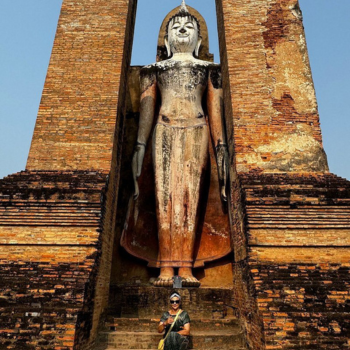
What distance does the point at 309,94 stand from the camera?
5918mm

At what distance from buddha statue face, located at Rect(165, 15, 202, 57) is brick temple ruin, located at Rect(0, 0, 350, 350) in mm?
1195

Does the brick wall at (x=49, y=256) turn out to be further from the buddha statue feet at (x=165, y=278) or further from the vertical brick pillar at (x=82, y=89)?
the buddha statue feet at (x=165, y=278)

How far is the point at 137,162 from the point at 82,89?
1.75 m

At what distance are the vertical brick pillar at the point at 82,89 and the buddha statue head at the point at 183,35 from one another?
1.52 metres

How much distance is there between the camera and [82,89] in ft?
20.1

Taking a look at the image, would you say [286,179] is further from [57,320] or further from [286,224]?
[57,320]

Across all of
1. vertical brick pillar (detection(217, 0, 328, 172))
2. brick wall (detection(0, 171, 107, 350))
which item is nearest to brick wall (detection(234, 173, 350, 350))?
vertical brick pillar (detection(217, 0, 328, 172))

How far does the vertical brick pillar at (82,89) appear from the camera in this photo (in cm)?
559

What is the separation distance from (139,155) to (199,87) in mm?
1987

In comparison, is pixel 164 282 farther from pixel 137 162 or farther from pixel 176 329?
pixel 137 162

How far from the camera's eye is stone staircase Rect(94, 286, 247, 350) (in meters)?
4.69

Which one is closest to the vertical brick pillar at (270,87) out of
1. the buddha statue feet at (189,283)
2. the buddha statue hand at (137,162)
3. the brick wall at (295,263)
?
the brick wall at (295,263)

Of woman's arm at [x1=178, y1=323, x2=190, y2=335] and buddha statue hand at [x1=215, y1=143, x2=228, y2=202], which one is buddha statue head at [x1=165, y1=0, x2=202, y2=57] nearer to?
buddha statue hand at [x1=215, y1=143, x2=228, y2=202]

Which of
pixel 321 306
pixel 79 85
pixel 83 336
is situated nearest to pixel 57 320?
pixel 83 336
